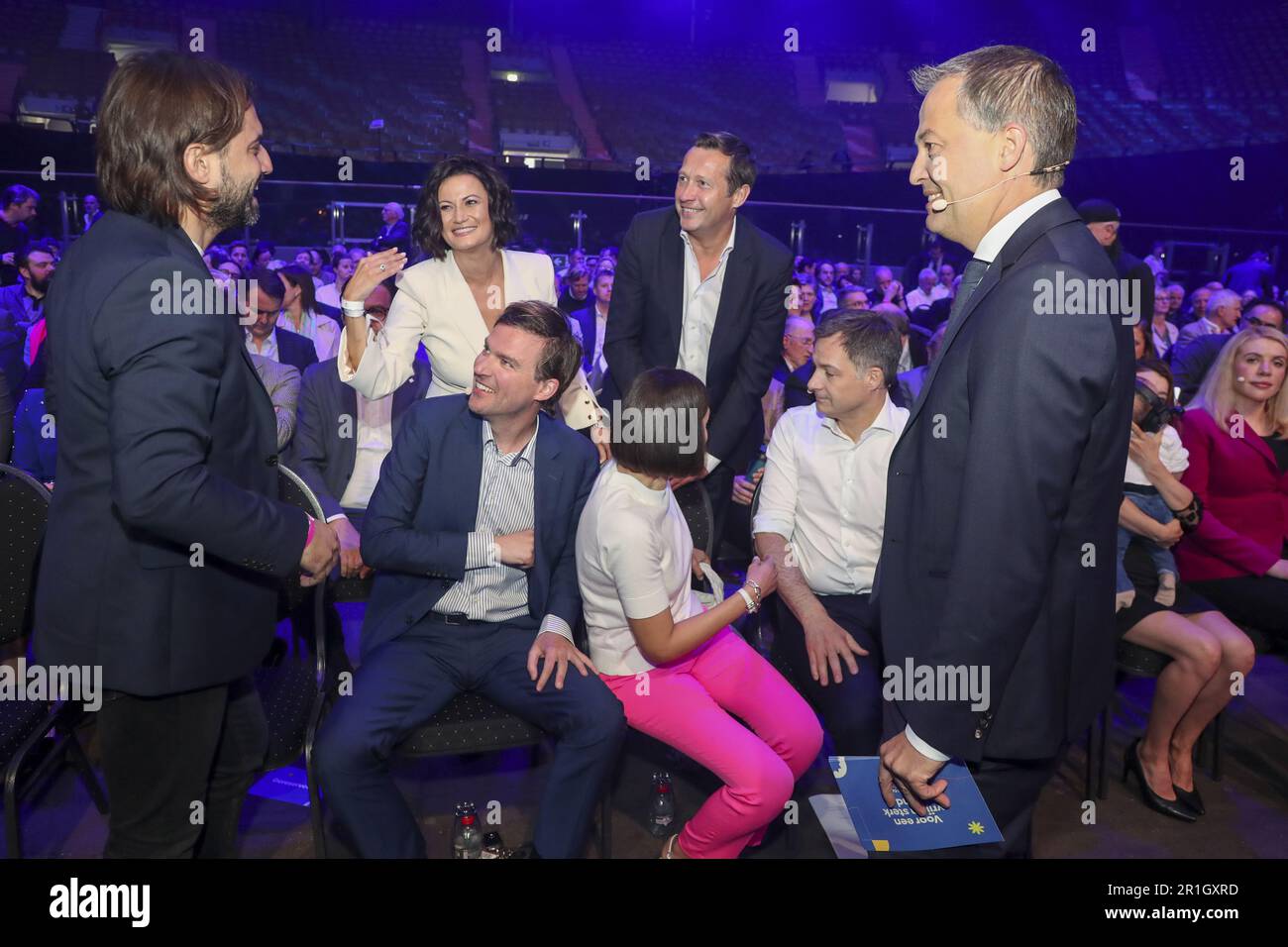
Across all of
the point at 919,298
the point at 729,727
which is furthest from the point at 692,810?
the point at 919,298

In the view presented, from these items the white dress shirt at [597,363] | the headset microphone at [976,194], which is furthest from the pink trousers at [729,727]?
the white dress shirt at [597,363]

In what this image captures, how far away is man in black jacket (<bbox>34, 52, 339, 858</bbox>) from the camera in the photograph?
141 centimetres

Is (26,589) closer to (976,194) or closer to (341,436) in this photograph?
(341,436)

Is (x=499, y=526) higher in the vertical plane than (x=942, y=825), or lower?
higher

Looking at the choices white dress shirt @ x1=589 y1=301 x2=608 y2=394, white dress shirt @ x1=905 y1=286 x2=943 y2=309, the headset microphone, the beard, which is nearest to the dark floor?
the beard

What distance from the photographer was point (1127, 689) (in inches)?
141

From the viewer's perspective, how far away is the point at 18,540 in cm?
237

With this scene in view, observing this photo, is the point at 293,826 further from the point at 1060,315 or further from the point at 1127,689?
the point at 1127,689

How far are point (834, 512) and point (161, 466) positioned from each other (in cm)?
181

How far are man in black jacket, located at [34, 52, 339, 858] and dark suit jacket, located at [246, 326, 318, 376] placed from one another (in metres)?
2.69

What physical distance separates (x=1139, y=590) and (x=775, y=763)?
145cm

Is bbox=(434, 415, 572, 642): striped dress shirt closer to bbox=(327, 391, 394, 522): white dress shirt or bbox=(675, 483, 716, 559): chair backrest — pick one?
bbox=(675, 483, 716, 559): chair backrest

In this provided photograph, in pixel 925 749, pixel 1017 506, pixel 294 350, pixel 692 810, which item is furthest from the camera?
pixel 294 350

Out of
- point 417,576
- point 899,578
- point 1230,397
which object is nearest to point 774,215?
point 1230,397
